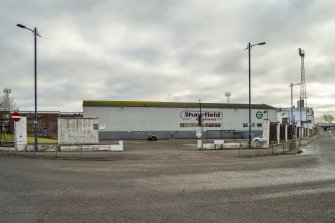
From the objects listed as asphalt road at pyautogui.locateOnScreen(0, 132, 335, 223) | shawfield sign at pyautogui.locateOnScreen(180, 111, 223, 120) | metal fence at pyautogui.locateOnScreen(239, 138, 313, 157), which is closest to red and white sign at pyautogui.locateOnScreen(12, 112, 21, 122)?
asphalt road at pyautogui.locateOnScreen(0, 132, 335, 223)

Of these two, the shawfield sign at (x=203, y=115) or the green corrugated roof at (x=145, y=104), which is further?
the shawfield sign at (x=203, y=115)

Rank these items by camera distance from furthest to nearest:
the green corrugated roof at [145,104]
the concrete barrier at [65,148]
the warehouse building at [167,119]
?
the green corrugated roof at [145,104] < the warehouse building at [167,119] < the concrete barrier at [65,148]

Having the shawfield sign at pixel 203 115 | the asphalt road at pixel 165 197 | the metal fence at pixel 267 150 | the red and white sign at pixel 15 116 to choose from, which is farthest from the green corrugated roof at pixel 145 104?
the asphalt road at pixel 165 197

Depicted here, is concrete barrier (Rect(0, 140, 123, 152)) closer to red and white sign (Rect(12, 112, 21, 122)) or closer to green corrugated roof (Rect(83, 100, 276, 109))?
red and white sign (Rect(12, 112, 21, 122))

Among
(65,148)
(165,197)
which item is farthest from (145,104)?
(165,197)

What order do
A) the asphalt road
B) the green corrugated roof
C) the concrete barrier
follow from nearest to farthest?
the asphalt road < the concrete barrier < the green corrugated roof

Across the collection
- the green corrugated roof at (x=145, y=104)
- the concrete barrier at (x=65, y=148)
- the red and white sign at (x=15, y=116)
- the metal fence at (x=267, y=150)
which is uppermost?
the green corrugated roof at (x=145, y=104)

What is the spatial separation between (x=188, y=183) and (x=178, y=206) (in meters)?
3.82

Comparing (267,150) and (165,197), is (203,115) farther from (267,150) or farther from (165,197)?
(165,197)

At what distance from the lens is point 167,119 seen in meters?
79.1

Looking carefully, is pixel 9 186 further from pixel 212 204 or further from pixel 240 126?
pixel 240 126

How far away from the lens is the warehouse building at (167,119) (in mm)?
73875

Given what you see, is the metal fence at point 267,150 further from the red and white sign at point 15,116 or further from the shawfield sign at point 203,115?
the shawfield sign at point 203,115

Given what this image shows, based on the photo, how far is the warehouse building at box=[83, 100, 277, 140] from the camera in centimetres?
7388
